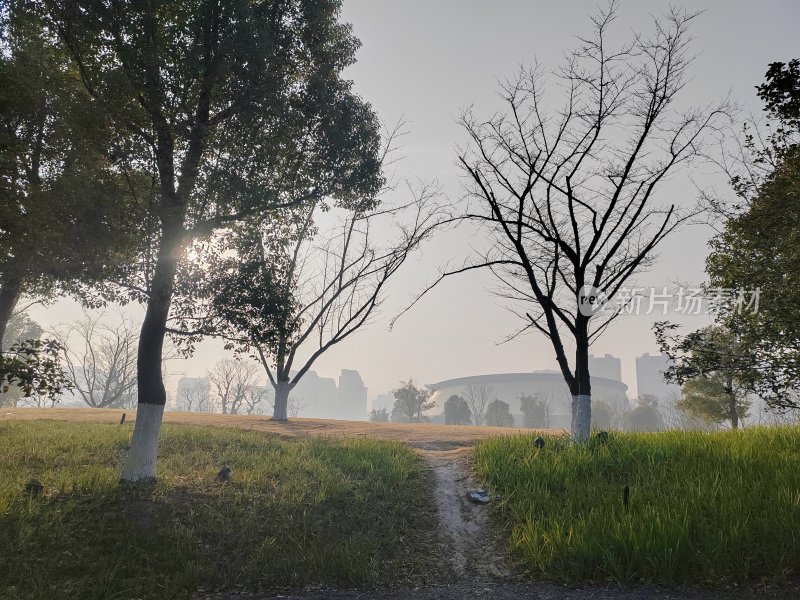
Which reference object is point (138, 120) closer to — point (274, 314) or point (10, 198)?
point (10, 198)

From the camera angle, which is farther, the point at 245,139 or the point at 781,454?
the point at 245,139

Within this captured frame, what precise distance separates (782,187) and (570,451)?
7.08 metres

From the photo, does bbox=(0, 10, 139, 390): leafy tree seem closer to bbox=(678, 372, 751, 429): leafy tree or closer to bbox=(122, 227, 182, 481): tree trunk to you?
bbox=(122, 227, 182, 481): tree trunk

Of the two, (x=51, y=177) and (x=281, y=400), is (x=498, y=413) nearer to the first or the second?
(x=281, y=400)

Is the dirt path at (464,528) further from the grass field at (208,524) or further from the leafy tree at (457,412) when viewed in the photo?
the leafy tree at (457,412)

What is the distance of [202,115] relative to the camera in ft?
36.3

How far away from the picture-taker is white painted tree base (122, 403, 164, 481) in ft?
31.8

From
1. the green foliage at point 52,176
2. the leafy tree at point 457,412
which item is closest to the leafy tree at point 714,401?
the green foliage at point 52,176

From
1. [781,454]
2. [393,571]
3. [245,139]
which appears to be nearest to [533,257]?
[781,454]

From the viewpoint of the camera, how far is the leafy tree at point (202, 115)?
33.2 feet

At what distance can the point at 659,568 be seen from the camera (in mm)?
6262

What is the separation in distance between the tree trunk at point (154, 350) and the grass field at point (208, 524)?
0.93m

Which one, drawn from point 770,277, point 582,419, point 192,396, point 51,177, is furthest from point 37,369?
point 192,396

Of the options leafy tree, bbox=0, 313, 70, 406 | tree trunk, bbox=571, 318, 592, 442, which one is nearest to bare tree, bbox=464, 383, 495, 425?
tree trunk, bbox=571, 318, 592, 442
